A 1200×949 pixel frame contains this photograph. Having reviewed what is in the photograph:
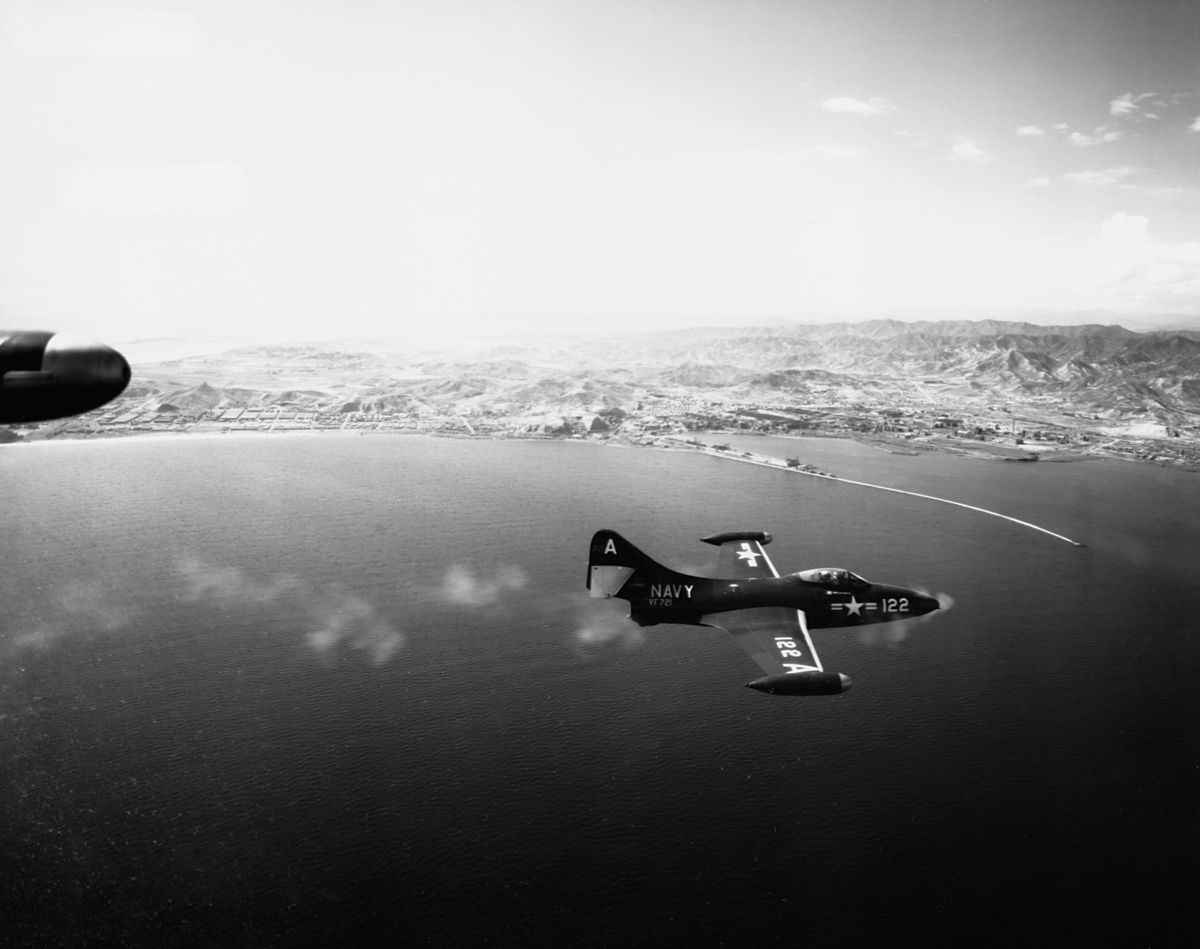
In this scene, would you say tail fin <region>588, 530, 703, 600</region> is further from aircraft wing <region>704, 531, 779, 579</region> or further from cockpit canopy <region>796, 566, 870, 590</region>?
cockpit canopy <region>796, 566, 870, 590</region>

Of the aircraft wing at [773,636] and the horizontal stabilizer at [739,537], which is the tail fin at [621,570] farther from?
the horizontal stabilizer at [739,537]

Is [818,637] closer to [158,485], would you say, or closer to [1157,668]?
[1157,668]

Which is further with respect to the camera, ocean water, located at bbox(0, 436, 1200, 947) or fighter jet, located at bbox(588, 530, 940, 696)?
fighter jet, located at bbox(588, 530, 940, 696)

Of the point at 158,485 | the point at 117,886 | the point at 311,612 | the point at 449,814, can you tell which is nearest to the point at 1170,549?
the point at 449,814

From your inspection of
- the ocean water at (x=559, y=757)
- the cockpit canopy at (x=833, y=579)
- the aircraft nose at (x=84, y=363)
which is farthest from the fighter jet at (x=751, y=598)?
the aircraft nose at (x=84, y=363)

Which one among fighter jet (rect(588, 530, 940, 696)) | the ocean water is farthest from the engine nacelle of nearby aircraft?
the ocean water

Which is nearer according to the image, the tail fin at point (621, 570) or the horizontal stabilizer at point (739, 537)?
the tail fin at point (621, 570)
